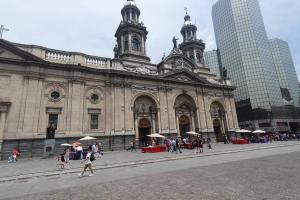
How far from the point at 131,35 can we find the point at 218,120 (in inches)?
970

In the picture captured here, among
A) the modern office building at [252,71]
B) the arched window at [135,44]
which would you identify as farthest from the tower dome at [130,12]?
the modern office building at [252,71]

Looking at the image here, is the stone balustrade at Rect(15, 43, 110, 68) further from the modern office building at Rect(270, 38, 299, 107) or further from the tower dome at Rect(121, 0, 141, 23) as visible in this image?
the modern office building at Rect(270, 38, 299, 107)

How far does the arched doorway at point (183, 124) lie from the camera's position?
3441 cm

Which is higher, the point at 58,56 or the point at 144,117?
the point at 58,56

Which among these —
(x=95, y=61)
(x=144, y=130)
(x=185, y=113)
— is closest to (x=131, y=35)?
(x=95, y=61)

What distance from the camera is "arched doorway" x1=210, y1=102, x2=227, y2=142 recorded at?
37.8m

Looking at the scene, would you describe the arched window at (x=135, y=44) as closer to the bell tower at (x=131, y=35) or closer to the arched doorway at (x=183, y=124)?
the bell tower at (x=131, y=35)

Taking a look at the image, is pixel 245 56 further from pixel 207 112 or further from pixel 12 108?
pixel 12 108

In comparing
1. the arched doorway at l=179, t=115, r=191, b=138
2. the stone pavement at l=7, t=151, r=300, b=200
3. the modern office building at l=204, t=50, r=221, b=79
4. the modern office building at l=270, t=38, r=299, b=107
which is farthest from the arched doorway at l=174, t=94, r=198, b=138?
the modern office building at l=204, t=50, r=221, b=79

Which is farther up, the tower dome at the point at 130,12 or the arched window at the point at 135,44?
the tower dome at the point at 130,12

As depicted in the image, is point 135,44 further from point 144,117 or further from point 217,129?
point 217,129

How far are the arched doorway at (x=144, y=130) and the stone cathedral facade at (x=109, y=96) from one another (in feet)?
0.52

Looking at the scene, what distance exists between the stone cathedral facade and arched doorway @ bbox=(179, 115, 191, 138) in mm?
185

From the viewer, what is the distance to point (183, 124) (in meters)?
34.7
